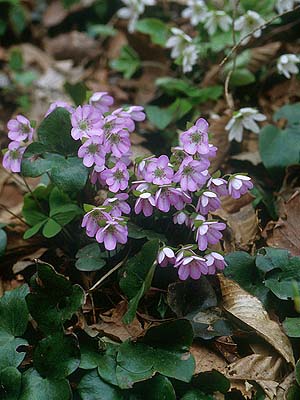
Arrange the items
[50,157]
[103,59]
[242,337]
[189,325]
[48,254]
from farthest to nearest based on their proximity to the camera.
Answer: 1. [103,59]
2. [48,254]
3. [50,157]
4. [242,337]
5. [189,325]

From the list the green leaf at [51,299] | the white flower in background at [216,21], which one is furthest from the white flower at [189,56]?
the green leaf at [51,299]

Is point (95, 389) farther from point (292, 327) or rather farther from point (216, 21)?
point (216, 21)

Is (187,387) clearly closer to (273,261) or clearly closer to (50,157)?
(273,261)

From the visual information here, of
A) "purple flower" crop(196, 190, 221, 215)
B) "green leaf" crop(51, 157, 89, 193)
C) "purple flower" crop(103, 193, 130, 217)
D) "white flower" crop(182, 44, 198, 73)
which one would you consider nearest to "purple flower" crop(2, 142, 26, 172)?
"green leaf" crop(51, 157, 89, 193)

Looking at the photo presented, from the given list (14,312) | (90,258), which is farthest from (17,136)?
(14,312)

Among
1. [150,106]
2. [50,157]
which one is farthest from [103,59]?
[50,157]

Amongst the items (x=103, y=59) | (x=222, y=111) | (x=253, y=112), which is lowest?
(x=103, y=59)

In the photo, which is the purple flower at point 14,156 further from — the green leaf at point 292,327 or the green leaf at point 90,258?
the green leaf at point 292,327
